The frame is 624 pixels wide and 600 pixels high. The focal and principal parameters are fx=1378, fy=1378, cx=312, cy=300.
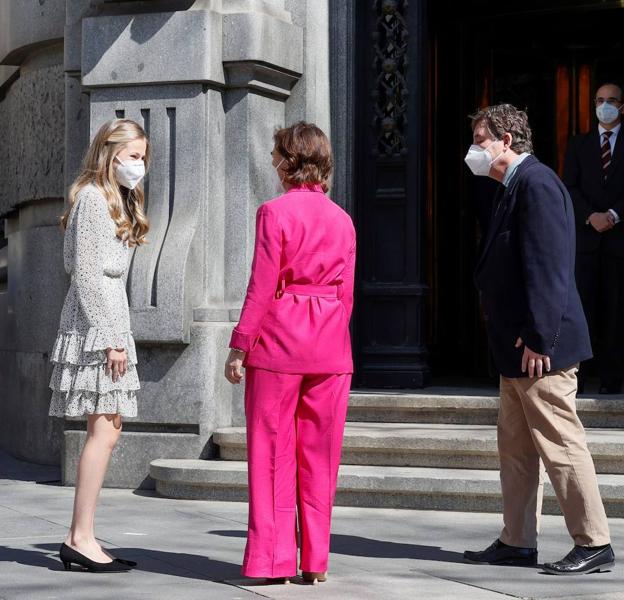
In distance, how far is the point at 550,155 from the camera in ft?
36.9

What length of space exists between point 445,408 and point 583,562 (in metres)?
2.77

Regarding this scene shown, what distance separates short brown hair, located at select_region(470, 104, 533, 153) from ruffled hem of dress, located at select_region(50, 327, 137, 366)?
68.5 inches

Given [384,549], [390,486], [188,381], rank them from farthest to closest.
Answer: [188,381]
[390,486]
[384,549]

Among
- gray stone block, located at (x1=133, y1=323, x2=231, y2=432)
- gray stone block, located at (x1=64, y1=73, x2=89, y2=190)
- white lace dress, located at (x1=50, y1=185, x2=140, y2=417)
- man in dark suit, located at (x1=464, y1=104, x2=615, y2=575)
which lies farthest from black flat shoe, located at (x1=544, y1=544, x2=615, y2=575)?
gray stone block, located at (x1=64, y1=73, x2=89, y2=190)

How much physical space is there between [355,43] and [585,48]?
8.65ft

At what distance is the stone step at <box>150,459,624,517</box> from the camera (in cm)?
707

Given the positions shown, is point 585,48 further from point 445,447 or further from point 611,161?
point 445,447

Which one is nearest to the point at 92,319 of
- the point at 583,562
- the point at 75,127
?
the point at 583,562

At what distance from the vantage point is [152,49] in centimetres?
813

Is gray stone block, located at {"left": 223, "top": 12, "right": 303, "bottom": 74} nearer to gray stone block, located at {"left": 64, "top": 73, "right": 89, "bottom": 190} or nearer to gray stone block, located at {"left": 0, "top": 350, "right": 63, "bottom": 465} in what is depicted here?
gray stone block, located at {"left": 64, "top": 73, "right": 89, "bottom": 190}

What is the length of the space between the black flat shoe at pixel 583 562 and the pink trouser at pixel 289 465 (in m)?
0.97

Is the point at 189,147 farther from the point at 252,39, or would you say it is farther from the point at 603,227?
the point at 603,227

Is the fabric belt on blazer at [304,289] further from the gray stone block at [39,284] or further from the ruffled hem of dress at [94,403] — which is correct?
the gray stone block at [39,284]

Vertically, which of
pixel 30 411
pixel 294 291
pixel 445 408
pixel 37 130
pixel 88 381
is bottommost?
pixel 30 411
